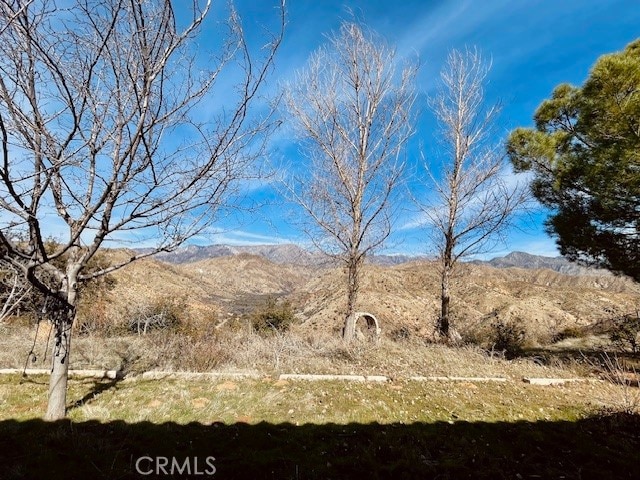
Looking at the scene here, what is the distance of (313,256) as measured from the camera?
11.1 meters

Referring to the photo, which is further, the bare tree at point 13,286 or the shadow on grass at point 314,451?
the bare tree at point 13,286

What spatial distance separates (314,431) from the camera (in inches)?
184

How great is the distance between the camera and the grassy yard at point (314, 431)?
12.3ft

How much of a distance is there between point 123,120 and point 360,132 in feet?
26.2

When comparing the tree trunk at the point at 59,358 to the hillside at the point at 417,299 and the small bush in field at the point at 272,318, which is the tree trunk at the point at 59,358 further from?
the small bush in field at the point at 272,318

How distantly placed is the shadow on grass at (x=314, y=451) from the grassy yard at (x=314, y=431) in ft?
0.05

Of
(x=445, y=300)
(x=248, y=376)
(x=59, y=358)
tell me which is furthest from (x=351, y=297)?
(x=59, y=358)

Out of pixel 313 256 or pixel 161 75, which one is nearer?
pixel 161 75

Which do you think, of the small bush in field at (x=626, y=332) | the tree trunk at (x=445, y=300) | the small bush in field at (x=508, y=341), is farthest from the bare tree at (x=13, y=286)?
the small bush in field at (x=626, y=332)

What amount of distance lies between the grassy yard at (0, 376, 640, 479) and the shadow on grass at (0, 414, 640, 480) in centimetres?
1

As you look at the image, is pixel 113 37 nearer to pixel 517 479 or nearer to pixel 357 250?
pixel 517 479

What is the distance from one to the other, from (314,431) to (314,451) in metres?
0.56

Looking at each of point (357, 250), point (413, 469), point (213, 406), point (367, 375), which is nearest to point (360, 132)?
point (357, 250)

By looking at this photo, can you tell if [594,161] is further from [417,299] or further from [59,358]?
[417,299]
